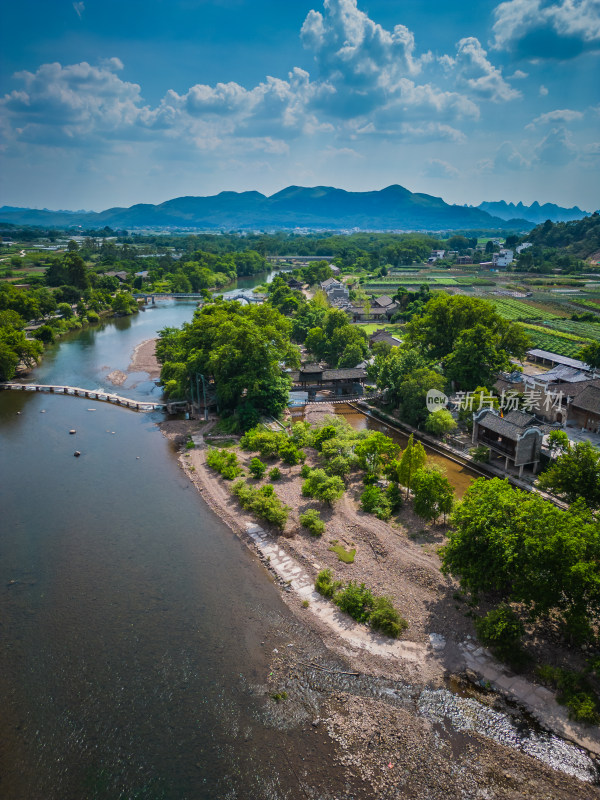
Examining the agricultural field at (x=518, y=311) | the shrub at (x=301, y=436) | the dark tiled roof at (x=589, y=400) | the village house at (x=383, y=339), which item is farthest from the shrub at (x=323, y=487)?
the agricultural field at (x=518, y=311)

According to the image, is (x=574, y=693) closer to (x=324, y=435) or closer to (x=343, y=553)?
(x=343, y=553)

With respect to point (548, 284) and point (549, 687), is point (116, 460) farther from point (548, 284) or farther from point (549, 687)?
point (548, 284)

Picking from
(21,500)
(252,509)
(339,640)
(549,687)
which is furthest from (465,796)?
(21,500)

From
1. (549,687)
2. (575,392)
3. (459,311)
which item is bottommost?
(549,687)

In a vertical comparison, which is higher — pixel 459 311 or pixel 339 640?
pixel 459 311

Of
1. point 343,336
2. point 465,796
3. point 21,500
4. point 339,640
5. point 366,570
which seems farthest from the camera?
point 343,336

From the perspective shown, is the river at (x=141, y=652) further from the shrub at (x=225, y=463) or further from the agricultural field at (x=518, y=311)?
the agricultural field at (x=518, y=311)

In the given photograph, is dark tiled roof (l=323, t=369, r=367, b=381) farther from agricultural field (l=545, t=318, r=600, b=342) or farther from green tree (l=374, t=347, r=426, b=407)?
agricultural field (l=545, t=318, r=600, b=342)
